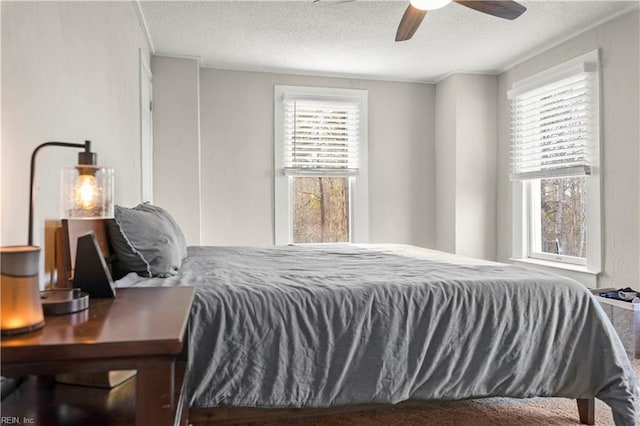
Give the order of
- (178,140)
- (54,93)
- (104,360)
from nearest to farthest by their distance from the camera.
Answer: (104,360) < (54,93) < (178,140)

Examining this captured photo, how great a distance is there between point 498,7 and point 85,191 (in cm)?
242

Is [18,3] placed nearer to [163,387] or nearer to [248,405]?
[163,387]

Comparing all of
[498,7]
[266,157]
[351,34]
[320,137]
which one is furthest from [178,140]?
[498,7]

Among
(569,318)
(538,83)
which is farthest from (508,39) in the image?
(569,318)

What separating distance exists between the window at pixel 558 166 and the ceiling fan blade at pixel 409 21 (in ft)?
5.16

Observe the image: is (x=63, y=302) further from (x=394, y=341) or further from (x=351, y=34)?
(x=351, y=34)

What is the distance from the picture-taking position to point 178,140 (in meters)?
4.12

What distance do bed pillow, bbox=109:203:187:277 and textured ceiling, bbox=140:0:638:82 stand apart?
1797 millimetres

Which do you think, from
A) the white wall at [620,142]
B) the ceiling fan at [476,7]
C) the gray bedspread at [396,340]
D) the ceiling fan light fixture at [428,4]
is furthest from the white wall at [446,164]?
the gray bedspread at [396,340]

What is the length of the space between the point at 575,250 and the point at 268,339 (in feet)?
10.5

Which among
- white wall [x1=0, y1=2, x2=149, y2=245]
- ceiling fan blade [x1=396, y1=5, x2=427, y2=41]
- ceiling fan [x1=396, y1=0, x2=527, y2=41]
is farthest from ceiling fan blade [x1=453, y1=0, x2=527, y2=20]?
white wall [x1=0, y1=2, x2=149, y2=245]

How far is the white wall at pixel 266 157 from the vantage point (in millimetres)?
4414

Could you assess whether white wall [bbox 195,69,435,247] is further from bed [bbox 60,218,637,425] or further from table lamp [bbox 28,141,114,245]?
table lamp [bbox 28,141,114,245]

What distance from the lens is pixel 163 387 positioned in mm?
887
